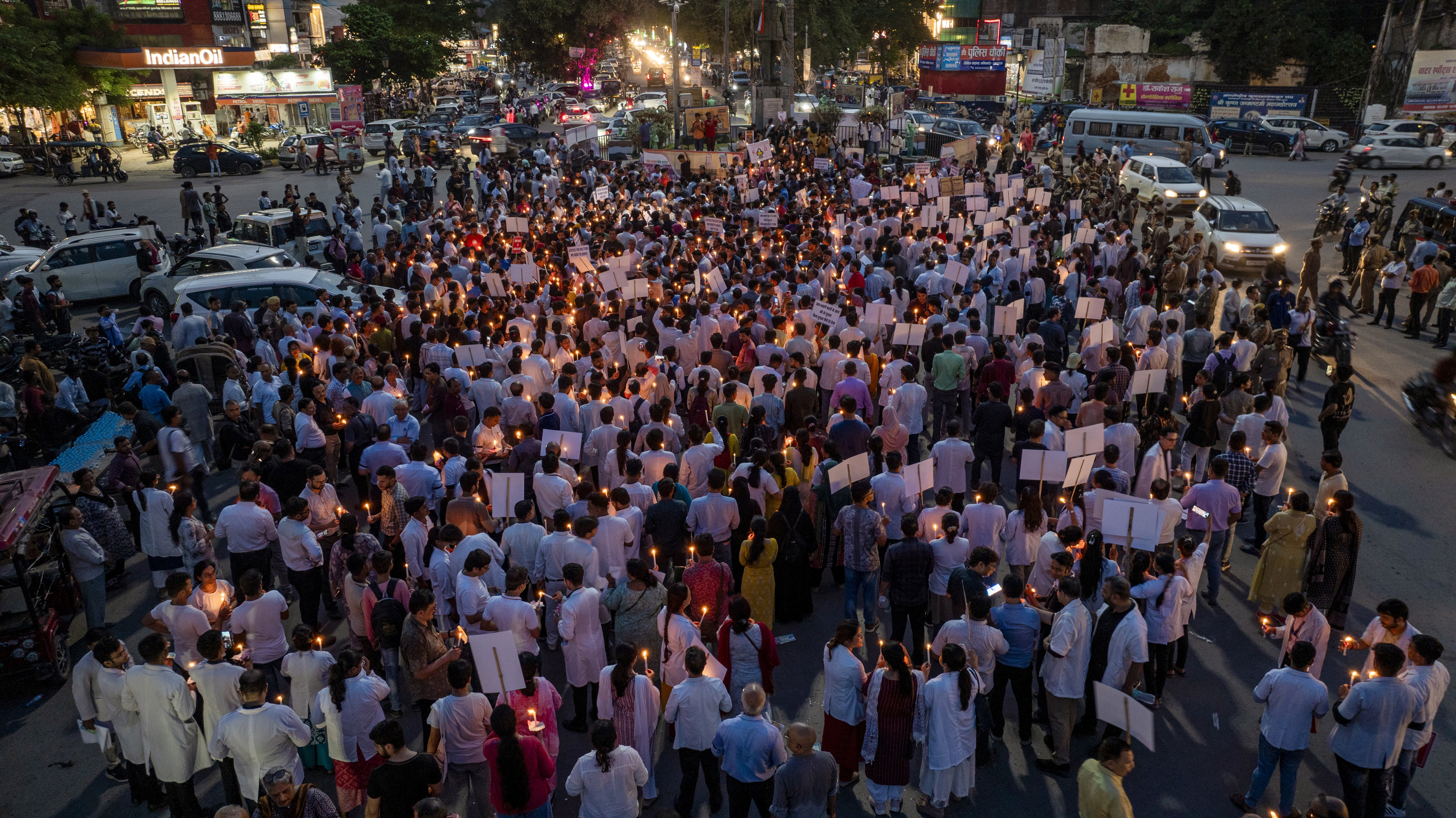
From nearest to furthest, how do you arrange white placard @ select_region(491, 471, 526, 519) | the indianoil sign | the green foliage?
1. white placard @ select_region(491, 471, 526, 519)
2. the indianoil sign
3. the green foliage

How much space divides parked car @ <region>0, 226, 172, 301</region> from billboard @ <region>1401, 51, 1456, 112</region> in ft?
157

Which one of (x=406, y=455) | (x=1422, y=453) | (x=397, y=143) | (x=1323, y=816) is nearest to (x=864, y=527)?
(x=1323, y=816)

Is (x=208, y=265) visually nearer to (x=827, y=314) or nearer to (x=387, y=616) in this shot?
(x=827, y=314)

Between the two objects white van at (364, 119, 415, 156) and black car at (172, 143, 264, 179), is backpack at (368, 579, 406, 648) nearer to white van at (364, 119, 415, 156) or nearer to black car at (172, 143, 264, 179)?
black car at (172, 143, 264, 179)

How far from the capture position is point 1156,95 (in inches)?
1827

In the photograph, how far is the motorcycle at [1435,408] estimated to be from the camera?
1252 centimetres

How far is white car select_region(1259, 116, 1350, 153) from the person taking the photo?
4044 cm

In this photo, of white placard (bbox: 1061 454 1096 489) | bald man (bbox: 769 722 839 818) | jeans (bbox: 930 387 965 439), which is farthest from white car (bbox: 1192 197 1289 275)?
bald man (bbox: 769 722 839 818)

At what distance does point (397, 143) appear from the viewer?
141 ft

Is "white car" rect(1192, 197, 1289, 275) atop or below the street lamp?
below

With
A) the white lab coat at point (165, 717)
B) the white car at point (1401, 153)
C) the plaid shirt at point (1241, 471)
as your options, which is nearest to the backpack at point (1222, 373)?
the plaid shirt at point (1241, 471)

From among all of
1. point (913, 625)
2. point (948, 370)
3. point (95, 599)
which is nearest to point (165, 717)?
point (95, 599)

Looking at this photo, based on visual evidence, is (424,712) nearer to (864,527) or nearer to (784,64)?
(864,527)

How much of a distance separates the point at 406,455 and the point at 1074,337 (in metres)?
12.2
